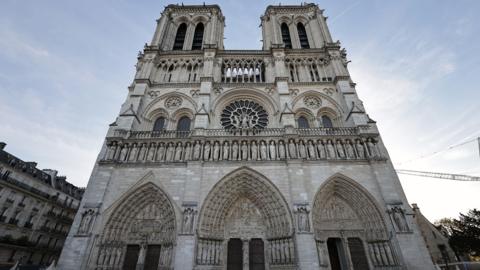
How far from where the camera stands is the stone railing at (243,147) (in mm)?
11438

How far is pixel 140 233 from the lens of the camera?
1034 centimetres

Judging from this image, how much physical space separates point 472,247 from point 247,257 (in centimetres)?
1619

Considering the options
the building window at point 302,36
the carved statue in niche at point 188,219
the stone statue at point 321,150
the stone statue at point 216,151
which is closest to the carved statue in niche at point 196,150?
the stone statue at point 216,151

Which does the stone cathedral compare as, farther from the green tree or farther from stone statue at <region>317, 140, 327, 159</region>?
the green tree

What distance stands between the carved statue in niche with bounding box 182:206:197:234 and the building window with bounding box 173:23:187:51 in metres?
14.3

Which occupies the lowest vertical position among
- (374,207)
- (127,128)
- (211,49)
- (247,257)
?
(247,257)

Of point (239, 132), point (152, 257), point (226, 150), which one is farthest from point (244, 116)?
point (152, 257)

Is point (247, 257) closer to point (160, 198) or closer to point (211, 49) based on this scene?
point (160, 198)

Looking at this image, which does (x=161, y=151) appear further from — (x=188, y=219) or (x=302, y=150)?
(x=302, y=150)

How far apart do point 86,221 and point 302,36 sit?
67.0 ft

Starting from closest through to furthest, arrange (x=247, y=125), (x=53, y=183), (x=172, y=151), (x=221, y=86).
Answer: (x=172, y=151)
(x=247, y=125)
(x=221, y=86)
(x=53, y=183)

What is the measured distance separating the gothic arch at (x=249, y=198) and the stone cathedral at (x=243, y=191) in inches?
1.9

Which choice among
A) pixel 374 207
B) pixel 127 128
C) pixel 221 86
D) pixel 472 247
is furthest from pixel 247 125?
pixel 472 247

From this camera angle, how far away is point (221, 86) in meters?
15.3
